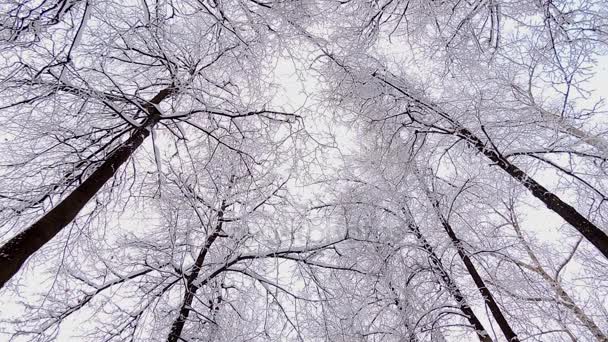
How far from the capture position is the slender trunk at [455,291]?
4.71 metres

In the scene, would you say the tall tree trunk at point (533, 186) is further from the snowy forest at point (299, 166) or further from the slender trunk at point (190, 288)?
the slender trunk at point (190, 288)

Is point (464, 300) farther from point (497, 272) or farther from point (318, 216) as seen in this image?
point (318, 216)

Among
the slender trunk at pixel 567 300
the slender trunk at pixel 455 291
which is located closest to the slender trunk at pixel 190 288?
the slender trunk at pixel 455 291

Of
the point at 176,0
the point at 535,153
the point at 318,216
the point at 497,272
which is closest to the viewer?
the point at 176,0

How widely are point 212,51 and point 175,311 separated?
3590 mm

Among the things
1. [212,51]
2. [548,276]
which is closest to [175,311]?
[212,51]

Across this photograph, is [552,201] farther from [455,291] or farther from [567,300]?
[567,300]

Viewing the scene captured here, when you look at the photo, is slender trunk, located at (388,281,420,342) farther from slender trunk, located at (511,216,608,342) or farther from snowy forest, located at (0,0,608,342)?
slender trunk, located at (511,216,608,342)

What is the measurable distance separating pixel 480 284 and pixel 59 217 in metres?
5.20

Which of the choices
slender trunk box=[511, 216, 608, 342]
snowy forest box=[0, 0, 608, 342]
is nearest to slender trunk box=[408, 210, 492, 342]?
snowy forest box=[0, 0, 608, 342]

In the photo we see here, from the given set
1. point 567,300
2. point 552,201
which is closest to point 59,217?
point 552,201

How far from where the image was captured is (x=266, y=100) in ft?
15.8

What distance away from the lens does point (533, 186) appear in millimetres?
3678

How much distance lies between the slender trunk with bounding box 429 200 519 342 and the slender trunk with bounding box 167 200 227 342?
3.42m
